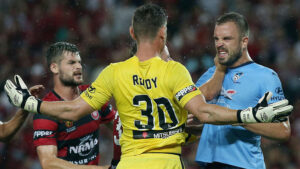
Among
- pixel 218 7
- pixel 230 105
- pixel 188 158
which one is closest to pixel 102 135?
pixel 188 158

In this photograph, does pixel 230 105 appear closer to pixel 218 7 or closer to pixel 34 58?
pixel 218 7

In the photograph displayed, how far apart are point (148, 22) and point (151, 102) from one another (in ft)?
1.96

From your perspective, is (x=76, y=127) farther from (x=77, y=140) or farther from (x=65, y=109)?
(x=65, y=109)

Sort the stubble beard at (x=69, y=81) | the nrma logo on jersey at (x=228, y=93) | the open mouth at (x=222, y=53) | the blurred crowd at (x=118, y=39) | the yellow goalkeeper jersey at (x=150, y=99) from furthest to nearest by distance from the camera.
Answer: the blurred crowd at (x=118, y=39) → the stubble beard at (x=69, y=81) → the open mouth at (x=222, y=53) → the nrma logo on jersey at (x=228, y=93) → the yellow goalkeeper jersey at (x=150, y=99)

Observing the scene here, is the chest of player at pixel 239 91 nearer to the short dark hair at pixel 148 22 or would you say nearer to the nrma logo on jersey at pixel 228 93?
the nrma logo on jersey at pixel 228 93

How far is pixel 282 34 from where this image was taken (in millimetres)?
9172

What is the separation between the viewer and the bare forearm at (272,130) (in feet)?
12.6

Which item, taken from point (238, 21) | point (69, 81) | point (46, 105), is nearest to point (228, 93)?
point (238, 21)

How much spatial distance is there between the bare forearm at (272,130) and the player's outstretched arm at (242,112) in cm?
53

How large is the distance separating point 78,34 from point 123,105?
698 centimetres

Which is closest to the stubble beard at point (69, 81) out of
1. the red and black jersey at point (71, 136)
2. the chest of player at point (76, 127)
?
the red and black jersey at point (71, 136)

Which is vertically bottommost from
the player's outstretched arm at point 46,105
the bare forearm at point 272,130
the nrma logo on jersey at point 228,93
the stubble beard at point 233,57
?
the bare forearm at point 272,130

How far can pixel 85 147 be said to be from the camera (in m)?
4.75

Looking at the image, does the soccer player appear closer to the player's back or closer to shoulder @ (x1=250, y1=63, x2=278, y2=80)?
the player's back
